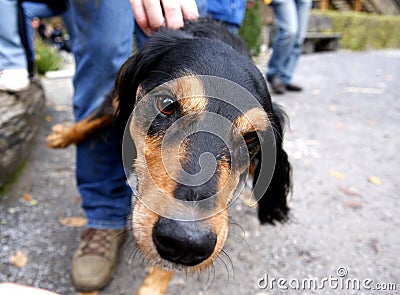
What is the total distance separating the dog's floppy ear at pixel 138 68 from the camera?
2.01 meters

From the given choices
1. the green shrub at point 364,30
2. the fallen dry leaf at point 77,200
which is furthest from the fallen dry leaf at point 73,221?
the green shrub at point 364,30

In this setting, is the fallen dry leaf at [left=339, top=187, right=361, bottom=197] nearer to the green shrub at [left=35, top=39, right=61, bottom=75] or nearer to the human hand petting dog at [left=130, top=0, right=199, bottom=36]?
the human hand petting dog at [left=130, top=0, right=199, bottom=36]

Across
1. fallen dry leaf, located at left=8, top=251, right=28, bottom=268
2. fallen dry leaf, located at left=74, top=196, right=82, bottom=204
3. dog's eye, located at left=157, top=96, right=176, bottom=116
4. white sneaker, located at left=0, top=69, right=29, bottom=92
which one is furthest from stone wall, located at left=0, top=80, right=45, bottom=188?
dog's eye, located at left=157, top=96, right=176, bottom=116

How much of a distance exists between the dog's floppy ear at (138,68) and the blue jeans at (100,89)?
162 millimetres

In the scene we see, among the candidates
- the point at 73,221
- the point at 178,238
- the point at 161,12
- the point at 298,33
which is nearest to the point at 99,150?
the point at 73,221

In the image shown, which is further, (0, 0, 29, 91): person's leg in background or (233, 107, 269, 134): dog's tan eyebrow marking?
(0, 0, 29, 91): person's leg in background

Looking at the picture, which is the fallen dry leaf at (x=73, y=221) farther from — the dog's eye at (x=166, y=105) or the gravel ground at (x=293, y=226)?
the dog's eye at (x=166, y=105)

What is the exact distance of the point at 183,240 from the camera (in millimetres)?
1329

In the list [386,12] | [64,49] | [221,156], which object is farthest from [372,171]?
[386,12]

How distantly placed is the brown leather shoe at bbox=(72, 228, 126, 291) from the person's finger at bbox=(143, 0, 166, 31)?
1.18m

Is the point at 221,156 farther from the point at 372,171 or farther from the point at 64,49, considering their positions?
the point at 64,49

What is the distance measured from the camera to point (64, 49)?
35.2ft

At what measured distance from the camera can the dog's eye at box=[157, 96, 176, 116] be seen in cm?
174

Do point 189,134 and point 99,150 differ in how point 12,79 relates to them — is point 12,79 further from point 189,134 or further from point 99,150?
point 189,134
